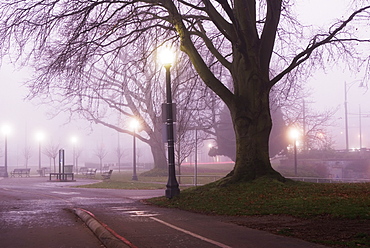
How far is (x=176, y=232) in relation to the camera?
8.91 metres

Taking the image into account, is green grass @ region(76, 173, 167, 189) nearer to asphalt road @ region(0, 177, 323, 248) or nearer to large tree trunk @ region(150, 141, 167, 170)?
large tree trunk @ region(150, 141, 167, 170)

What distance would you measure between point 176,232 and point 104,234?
1385 millimetres

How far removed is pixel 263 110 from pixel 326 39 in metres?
3.68

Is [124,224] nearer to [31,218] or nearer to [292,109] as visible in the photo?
[31,218]

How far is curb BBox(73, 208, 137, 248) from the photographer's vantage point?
7.73m

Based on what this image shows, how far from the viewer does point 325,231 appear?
8.46 m

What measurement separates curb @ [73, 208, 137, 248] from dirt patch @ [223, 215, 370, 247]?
2.90 m

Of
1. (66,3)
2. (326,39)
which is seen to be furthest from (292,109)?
(66,3)

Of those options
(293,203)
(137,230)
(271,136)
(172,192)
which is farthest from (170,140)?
(271,136)

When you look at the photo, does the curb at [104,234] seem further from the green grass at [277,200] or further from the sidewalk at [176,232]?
the green grass at [277,200]

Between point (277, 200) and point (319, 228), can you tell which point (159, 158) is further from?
point (319, 228)

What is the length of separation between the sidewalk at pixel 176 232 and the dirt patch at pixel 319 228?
33 centimetres

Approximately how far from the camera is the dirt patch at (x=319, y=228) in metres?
7.57

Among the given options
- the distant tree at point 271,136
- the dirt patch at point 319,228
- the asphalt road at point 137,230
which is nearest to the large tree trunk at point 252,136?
the asphalt road at point 137,230
